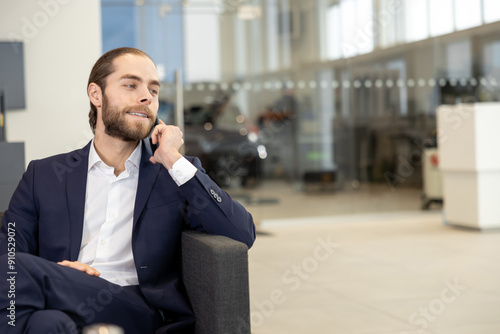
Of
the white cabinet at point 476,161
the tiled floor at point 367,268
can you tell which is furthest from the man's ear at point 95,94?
the white cabinet at point 476,161

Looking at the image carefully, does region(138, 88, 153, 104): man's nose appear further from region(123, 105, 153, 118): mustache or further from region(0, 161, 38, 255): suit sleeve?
region(0, 161, 38, 255): suit sleeve

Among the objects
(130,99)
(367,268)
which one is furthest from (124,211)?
(367,268)

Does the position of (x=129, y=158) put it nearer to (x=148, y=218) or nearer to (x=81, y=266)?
(x=148, y=218)

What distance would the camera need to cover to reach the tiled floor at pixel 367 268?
3.59 metres

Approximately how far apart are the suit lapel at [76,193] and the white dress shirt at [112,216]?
0.03 meters

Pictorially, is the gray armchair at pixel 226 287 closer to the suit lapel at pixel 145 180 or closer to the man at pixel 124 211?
the man at pixel 124 211

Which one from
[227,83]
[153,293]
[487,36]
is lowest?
[153,293]

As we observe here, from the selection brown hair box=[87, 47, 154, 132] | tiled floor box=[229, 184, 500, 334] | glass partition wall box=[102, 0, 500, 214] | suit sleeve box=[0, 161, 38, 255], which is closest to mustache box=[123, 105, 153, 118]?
brown hair box=[87, 47, 154, 132]

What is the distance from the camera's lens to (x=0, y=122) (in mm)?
4297

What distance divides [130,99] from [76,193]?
0.36 m

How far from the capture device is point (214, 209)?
212 cm

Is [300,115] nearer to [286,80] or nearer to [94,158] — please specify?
[286,80]

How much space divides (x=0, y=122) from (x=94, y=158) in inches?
90.2

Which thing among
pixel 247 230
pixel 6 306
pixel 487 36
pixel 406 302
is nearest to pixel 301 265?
pixel 406 302
